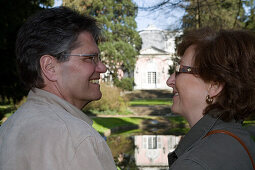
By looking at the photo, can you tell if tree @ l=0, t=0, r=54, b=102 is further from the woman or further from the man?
the woman

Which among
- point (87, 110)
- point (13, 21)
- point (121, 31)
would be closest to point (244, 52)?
point (13, 21)

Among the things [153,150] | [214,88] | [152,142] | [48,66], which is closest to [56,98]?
[48,66]

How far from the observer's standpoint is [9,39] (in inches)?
360

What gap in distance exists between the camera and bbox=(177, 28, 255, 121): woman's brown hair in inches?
62.1

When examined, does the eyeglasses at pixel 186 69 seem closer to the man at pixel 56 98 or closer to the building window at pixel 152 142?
the man at pixel 56 98

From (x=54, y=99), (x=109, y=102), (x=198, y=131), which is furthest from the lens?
(x=109, y=102)

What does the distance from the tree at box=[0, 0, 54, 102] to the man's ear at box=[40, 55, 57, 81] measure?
7.75 meters

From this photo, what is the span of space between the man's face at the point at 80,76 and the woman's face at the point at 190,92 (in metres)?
0.50

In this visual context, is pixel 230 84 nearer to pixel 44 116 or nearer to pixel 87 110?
pixel 44 116

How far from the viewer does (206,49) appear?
166cm

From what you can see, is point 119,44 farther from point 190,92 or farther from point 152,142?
point 190,92

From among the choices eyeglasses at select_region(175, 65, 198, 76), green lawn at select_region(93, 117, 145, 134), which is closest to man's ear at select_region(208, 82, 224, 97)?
eyeglasses at select_region(175, 65, 198, 76)

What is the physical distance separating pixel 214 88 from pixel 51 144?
92 cm

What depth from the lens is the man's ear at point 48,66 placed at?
5.32ft
